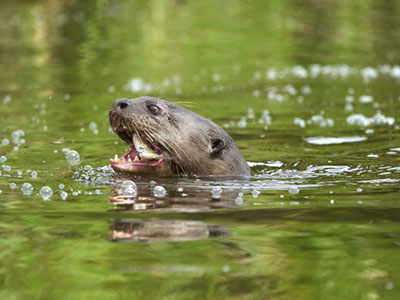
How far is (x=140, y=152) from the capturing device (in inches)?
246

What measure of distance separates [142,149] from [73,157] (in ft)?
6.04

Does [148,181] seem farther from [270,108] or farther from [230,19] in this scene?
[230,19]

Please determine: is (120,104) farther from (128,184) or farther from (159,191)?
(159,191)

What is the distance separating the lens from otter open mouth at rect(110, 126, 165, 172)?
6.17 metres

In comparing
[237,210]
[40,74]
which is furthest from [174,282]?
[40,74]

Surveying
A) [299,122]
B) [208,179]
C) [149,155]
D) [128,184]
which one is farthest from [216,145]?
[299,122]

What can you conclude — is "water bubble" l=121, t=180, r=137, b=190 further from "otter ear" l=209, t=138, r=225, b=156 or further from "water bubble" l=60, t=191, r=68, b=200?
"otter ear" l=209, t=138, r=225, b=156

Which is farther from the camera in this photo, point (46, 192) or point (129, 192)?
point (46, 192)

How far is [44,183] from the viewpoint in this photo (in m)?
6.48

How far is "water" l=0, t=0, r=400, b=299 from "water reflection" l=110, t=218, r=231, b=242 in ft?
0.06

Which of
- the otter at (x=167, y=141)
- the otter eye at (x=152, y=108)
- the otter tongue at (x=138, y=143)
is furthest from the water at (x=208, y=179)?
the otter eye at (x=152, y=108)

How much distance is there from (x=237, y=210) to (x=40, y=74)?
982 cm

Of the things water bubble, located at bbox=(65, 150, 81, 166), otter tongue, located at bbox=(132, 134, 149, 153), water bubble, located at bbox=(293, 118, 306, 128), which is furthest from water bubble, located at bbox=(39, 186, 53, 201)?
water bubble, located at bbox=(293, 118, 306, 128)

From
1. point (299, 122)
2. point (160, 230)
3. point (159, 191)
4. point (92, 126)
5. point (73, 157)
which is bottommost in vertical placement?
point (160, 230)
